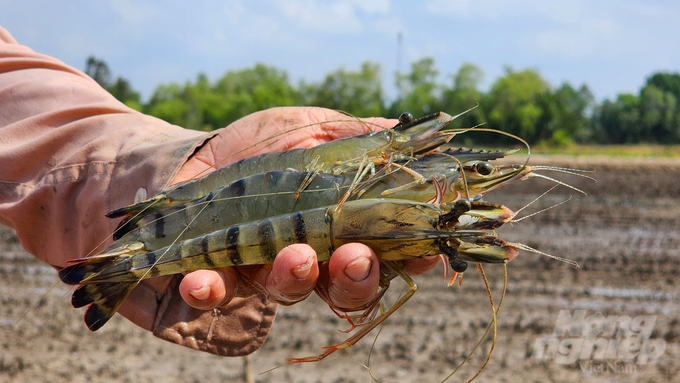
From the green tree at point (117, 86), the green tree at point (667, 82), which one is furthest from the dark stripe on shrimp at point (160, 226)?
the green tree at point (667, 82)

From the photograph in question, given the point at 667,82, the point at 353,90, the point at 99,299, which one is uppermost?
the point at 667,82

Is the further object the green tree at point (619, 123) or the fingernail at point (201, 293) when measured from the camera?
the green tree at point (619, 123)

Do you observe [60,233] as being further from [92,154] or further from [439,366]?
[439,366]

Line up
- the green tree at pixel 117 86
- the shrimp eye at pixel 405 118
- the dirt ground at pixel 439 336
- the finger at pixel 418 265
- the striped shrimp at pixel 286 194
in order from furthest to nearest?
the green tree at pixel 117 86 → the dirt ground at pixel 439 336 → the shrimp eye at pixel 405 118 → the finger at pixel 418 265 → the striped shrimp at pixel 286 194

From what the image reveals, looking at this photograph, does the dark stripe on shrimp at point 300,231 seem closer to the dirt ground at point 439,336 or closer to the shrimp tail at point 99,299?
the shrimp tail at point 99,299

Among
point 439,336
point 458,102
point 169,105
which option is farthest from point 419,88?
point 439,336

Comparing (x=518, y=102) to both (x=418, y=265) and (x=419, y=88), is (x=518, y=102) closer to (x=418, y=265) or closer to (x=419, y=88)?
(x=419, y=88)
